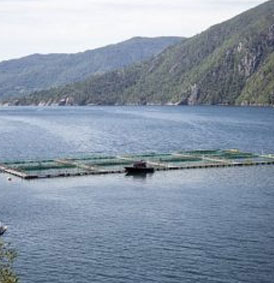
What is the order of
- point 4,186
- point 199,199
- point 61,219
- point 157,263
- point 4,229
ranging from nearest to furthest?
1. point 157,263
2. point 4,229
3. point 61,219
4. point 199,199
5. point 4,186

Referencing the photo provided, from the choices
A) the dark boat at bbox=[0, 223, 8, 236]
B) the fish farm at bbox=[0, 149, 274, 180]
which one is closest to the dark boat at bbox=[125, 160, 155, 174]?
the fish farm at bbox=[0, 149, 274, 180]

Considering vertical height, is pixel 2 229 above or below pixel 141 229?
above

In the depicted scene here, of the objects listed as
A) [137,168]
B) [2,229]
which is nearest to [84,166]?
[137,168]

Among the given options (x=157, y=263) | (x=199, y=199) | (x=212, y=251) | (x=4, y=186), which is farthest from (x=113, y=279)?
(x=4, y=186)

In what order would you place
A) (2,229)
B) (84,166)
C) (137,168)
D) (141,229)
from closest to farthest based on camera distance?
1. (2,229)
2. (141,229)
3. (137,168)
4. (84,166)

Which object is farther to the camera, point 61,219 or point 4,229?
point 61,219

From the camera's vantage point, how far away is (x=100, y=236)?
4161 inches

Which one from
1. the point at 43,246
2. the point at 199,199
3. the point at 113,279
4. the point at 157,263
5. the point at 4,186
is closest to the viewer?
the point at 113,279

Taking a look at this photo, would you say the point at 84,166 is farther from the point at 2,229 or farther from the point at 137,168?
the point at 2,229

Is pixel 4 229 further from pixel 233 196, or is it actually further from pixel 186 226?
pixel 233 196

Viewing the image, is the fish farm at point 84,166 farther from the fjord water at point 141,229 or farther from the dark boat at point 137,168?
the fjord water at point 141,229

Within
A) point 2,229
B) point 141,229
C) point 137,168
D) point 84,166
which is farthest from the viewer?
point 84,166

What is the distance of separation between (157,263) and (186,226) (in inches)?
798

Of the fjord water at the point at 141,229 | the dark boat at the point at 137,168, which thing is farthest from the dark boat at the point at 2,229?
the dark boat at the point at 137,168
